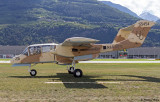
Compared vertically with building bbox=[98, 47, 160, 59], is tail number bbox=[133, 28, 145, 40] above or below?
above

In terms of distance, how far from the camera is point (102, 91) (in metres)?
15.7

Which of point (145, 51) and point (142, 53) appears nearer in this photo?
point (142, 53)

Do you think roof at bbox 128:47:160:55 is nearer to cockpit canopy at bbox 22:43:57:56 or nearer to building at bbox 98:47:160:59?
building at bbox 98:47:160:59

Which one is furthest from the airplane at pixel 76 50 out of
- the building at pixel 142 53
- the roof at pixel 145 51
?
the roof at pixel 145 51

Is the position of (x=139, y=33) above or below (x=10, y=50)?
above

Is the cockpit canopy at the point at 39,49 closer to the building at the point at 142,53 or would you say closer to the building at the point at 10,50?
the building at the point at 10,50

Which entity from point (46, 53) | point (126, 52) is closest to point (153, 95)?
point (46, 53)

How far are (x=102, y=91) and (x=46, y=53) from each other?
1122 centimetres

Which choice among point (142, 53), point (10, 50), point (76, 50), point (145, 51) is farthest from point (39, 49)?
point (145, 51)

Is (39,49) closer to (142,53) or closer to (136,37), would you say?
(136,37)

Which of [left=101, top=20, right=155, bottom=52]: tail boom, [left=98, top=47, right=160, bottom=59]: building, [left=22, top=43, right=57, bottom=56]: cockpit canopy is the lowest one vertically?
[left=98, top=47, right=160, bottom=59]: building

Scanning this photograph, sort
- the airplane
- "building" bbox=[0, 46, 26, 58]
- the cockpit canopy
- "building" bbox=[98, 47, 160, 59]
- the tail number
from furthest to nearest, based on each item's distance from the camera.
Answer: "building" bbox=[98, 47, 160, 59] < "building" bbox=[0, 46, 26, 58] < the cockpit canopy < the tail number < the airplane

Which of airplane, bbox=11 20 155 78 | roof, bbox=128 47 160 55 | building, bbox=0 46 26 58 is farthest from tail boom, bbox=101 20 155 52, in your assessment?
roof, bbox=128 47 160 55

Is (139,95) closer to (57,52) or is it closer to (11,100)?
(11,100)
